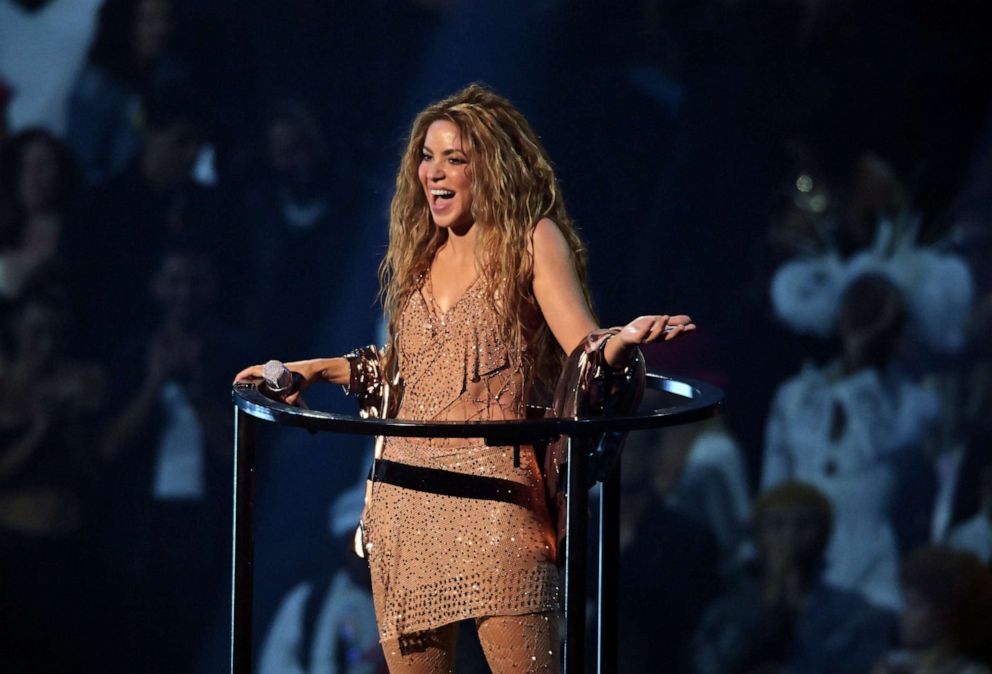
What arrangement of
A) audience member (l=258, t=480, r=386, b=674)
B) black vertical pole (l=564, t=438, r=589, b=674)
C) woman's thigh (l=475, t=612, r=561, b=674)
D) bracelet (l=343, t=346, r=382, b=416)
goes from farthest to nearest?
audience member (l=258, t=480, r=386, b=674), bracelet (l=343, t=346, r=382, b=416), woman's thigh (l=475, t=612, r=561, b=674), black vertical pole (l=564, t=438, r=589, b=674)

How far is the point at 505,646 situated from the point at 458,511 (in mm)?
216

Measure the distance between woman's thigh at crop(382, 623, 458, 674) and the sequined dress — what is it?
16 mm

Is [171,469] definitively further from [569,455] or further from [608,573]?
[569,455]

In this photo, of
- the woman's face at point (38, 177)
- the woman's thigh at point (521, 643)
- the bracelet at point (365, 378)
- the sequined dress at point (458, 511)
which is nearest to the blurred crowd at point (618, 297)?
the woman's face at point (38, 177)

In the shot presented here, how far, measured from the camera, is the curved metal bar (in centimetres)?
144

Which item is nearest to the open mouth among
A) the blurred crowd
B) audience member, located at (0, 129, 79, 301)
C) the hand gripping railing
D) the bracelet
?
the bracelet

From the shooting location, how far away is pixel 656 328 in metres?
1.68

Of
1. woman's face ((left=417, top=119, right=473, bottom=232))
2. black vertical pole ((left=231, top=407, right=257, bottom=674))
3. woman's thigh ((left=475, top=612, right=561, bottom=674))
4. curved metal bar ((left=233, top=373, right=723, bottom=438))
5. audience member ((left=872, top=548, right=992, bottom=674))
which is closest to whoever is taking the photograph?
curved metal bar ((left=233, top=373, right=723, bottom=438))

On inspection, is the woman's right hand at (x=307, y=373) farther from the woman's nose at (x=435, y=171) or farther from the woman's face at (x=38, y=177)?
the woman's face at (x=38, y=177)

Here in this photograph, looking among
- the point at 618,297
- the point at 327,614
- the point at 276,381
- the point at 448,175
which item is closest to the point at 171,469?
the point at 327,614

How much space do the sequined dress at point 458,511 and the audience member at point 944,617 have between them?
7.72 ft

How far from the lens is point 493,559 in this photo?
1.91 m

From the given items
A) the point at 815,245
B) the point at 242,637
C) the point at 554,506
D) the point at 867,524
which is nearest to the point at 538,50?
the point at 815,245

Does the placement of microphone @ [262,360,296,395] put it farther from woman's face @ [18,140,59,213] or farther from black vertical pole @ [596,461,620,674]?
woman's face @ [18,140,59,213]
